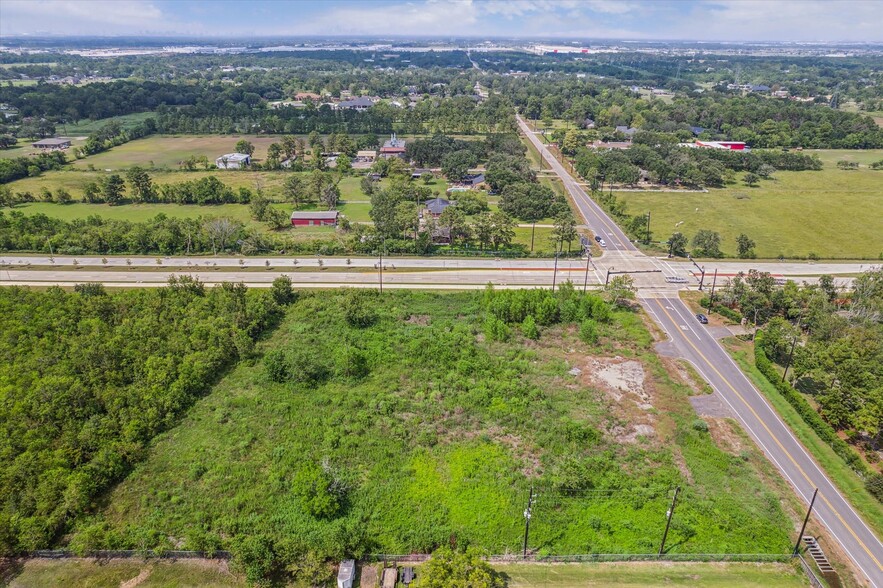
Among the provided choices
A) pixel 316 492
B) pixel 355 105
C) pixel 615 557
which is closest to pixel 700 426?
pixel 615 557

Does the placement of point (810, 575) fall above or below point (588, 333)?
below

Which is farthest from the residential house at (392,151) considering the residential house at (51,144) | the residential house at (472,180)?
the residential house at (51,144)

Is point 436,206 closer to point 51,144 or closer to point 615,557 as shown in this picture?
point 615,557

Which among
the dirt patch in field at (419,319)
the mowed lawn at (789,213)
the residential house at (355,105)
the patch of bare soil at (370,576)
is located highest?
the residential house at (355,105)

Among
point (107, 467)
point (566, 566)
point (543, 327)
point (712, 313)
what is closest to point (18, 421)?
point (107, 467)

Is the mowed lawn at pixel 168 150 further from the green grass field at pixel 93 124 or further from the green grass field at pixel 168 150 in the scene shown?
the green grass field at pixel 93 124

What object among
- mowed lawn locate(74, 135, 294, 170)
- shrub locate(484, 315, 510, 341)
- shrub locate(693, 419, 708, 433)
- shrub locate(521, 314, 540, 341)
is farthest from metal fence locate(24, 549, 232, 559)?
mowed lawn locate(74, 135, 294, 170)
